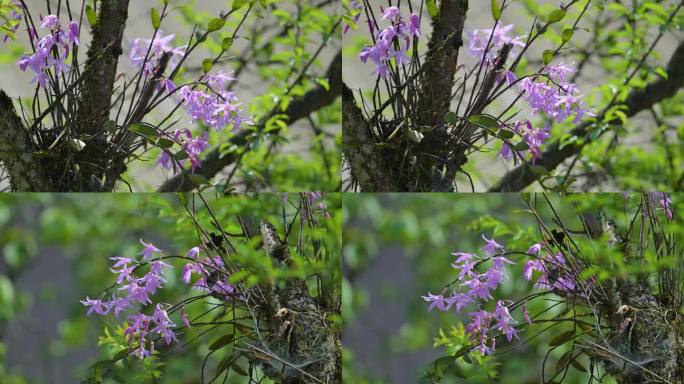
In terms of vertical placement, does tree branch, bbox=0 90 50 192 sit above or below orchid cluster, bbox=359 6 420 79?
below

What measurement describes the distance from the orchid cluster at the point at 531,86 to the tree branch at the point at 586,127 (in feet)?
0.37

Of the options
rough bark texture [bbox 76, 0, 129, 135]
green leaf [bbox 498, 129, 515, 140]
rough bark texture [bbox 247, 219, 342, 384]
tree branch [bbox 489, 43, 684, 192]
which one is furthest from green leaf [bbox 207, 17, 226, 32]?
tree branch [bbox 489, 43, 684, 192]

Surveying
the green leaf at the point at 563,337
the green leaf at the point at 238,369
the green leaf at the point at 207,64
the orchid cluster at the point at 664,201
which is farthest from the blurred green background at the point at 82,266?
the orchid cluster at the point at 664,201

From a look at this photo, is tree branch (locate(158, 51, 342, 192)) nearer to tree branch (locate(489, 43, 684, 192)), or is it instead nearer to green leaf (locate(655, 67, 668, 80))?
tree branch (locate(489, 43, 684, 192))

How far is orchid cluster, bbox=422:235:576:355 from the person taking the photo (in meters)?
1.80

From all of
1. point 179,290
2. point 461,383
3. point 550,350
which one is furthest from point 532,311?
point 179,290

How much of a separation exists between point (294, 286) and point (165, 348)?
0.32 meters

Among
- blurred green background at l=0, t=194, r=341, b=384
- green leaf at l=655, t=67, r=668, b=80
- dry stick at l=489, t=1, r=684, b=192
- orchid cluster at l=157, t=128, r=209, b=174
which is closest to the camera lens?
orchid cluster at l=157, t=128, r=209, b=174

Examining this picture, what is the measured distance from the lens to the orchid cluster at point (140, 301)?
69.1 inches

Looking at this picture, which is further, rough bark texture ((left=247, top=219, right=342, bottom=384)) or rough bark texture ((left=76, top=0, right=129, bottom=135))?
rough bark texture ((left=247, top=219, right=342, bottom=384))

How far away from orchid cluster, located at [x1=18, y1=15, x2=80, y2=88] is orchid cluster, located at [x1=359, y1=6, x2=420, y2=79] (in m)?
0.59

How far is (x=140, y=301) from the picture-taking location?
5.81 feet

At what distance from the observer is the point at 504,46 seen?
1720mm

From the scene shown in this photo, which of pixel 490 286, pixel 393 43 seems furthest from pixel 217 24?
pixel 490 286
